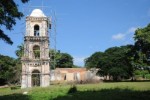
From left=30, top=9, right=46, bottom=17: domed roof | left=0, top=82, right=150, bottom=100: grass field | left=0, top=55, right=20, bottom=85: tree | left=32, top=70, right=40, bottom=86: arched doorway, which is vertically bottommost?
left=0, top=82, right=150, bottom=100: grass field

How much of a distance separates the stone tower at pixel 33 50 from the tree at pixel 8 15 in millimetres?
25392

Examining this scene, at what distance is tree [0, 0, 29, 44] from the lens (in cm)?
1483

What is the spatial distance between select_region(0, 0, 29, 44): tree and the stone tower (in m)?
25.4

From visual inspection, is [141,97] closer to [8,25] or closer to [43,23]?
[8,25]

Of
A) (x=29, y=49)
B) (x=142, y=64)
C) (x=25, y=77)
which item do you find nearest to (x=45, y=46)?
(x=29, y=49)

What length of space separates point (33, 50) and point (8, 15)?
27248 millimetres

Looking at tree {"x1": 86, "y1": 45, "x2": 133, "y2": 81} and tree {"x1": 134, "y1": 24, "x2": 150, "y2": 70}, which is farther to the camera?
tree {"x1": 86, "y1": 45, "x2": 133, "y2": 81}

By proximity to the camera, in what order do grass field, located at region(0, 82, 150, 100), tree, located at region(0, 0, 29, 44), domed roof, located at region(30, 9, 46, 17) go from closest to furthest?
tree, located at region(0, 0, 29, 44), grass field, located at region(0, 82, 150, 100), domed roof, located at region(30, 9, 46, 17)

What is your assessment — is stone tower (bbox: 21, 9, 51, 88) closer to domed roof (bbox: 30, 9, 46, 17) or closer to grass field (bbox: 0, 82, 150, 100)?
domed roof (bbox: 30, 9, 46, 17)

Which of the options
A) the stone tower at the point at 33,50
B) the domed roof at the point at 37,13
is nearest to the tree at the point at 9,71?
the stone tower at the point at 33,50

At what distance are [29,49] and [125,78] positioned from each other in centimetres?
2706

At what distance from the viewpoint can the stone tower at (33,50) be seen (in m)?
40.8

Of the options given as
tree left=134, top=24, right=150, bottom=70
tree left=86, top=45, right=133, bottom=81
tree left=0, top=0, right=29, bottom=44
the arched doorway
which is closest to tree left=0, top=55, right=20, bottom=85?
the arched doorway

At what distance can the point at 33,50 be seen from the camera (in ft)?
139
